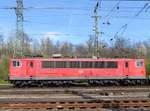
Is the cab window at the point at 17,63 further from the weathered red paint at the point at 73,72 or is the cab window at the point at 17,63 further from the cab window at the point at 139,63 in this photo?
the cab window at the point at 139,63

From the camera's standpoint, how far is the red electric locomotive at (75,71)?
3969 centimetres

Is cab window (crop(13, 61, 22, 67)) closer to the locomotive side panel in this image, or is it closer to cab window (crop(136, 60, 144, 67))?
the locomotive side panel

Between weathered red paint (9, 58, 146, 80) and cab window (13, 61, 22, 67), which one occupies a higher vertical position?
cab window (13, 61, 22, 67)

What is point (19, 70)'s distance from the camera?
3966cm

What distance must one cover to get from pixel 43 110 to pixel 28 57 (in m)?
21.7

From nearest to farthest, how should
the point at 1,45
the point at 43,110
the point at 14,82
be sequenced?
1. the point at 43,110
2. the point at 14,82
3. the point at 1,45

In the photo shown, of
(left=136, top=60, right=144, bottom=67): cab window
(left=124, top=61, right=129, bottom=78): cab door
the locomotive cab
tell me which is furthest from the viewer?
(left=136, top=60, right=144, bottom=67): cab window

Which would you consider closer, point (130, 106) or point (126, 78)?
point (130, 106)

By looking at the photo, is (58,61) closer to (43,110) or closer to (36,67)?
(36,67)

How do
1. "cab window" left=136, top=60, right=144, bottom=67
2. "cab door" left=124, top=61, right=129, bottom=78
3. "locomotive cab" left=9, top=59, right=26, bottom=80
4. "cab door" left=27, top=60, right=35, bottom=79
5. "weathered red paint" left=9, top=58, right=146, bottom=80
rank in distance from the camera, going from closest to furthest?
"locomotive cab" left=9, top=59, right=26, bottom=80 → "weathered red paint" left=9, top=58, right=146, bottom=80 → "cab door" left=27, top=60, right=35, bottom=79 → "cab door" left=124, top=61, right=129, bottom=78 → "cab window" left=136, top=60, right=144, bottom=67

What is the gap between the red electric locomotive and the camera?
39.7m

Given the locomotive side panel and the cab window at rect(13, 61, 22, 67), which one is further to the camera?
the cab window at rect(13, 61, 22, 67)

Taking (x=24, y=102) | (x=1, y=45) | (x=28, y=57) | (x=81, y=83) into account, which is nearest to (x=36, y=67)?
(x=28, y=57)

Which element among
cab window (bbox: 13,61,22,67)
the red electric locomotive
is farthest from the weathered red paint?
cab window (bbox: 13,61,22,67)
